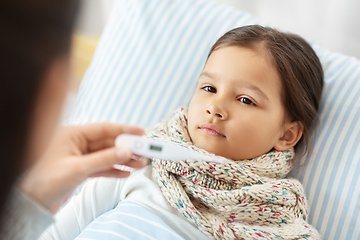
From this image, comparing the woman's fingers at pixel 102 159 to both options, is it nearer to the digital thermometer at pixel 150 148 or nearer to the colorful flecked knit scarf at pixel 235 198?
the digital thermometer at pixel 150 148

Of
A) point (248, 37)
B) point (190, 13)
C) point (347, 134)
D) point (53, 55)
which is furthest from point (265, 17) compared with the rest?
point (53, 55)

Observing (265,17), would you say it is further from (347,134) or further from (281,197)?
(281,197)

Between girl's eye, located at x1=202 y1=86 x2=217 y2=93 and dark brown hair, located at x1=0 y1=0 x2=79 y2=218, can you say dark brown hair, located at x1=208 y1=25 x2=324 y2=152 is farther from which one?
dark brown hair, located at x1=0 y1=0 x2=79 y2=218

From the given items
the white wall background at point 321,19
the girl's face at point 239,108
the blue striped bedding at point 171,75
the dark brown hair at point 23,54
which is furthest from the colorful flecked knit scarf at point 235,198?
the white wall background at point 321,19

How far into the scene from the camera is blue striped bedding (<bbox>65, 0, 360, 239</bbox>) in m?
1.02

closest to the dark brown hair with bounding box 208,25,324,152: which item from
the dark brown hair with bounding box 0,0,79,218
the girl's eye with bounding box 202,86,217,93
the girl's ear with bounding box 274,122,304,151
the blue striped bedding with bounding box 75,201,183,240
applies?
the girl's ear with bounding box 274,122,304,151

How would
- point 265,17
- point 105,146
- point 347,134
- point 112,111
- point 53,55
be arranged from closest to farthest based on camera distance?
point 53,55 → point 105,146 → point 347,134 → point 112,111 → point 265,17

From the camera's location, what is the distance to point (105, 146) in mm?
748

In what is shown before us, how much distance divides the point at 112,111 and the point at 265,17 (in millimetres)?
844

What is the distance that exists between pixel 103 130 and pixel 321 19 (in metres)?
1.13

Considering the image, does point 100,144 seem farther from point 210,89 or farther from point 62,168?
point 210,89

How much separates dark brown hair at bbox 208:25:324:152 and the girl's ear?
0.02 meters

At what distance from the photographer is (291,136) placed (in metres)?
1.02

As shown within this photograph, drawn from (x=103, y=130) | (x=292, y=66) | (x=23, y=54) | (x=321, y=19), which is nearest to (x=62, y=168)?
(x=103, y=130)
